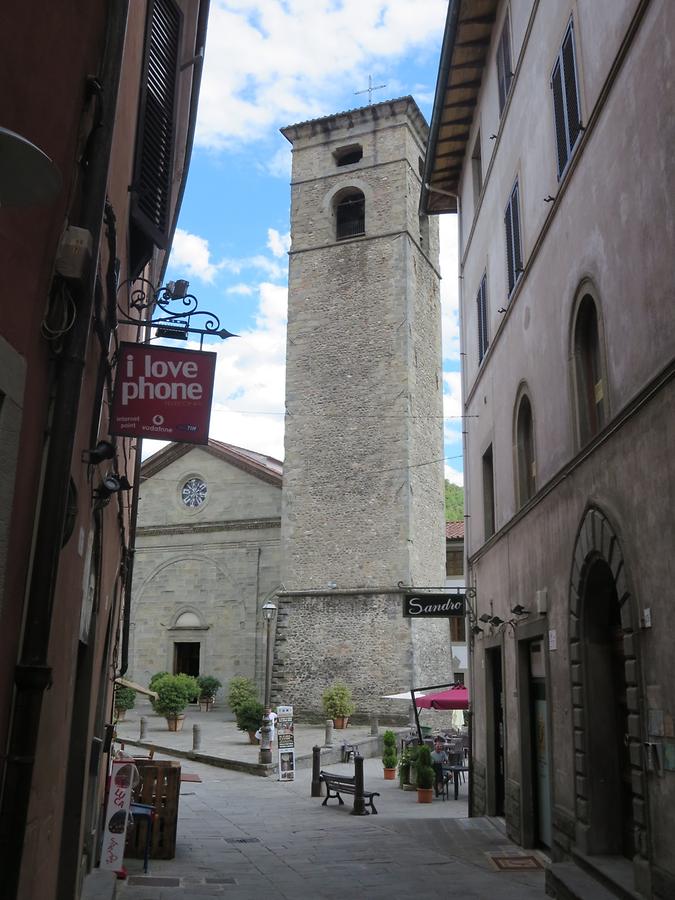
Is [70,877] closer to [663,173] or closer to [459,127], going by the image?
[663,173]

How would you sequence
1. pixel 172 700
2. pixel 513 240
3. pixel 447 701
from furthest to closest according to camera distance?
pixel 172 700
pixel 447 701
pixel 513 240

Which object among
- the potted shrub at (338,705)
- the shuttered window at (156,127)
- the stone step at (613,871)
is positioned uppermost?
the shuttered window at (156,127)

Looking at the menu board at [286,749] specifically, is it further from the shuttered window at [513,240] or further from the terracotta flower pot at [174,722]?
the shuttered window at [513,240]

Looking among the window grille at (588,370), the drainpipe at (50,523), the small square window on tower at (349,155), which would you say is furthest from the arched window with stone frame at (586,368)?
the small square window on tower at (349,155)

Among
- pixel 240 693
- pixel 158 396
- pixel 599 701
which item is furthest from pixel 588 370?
pixel 240 693

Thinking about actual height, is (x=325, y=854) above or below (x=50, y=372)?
below

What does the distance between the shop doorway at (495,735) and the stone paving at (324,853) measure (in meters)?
0.39

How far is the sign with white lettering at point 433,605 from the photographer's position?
42.9 ft

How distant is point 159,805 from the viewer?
9.23m

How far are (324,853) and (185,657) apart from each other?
82.3 ft

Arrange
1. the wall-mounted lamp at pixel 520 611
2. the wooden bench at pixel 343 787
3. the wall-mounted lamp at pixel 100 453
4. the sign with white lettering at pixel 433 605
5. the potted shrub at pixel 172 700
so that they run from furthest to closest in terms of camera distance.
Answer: the potted shrub at pixel 172 700 < the wooden bench at pixel 343 787 < the sign with white lettering at pixel 433 605 < the wall-mounted lamp at pixel 520 611 < the wall-mounted lamp at pixel 100 453

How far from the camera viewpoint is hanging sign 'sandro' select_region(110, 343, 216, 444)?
579 centimetres

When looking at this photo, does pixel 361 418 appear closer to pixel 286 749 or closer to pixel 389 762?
pixel 389 762

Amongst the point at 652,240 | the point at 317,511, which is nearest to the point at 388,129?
the point at 317,511
